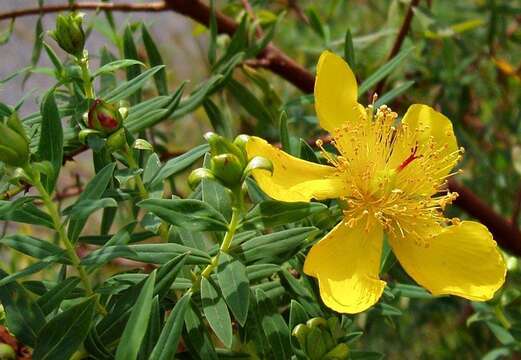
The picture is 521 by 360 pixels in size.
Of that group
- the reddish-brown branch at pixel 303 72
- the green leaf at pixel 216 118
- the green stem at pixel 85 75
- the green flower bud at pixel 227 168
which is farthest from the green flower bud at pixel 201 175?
the reddish-brown branch at pixel 303 72

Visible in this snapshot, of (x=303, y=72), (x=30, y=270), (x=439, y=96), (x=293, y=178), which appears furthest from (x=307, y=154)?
(x=439, y=96)

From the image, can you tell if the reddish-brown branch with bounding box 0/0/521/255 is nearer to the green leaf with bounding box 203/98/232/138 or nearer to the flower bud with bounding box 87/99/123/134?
the green leaf with bounding box 203/98/232/138

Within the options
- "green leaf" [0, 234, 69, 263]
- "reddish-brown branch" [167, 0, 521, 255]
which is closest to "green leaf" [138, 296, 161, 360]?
"green leaf" [0, 234, 69, 263]

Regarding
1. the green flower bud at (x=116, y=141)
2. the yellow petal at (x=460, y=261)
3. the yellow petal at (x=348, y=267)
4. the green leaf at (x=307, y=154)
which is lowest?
the yellow petal at (x=460, y=261)

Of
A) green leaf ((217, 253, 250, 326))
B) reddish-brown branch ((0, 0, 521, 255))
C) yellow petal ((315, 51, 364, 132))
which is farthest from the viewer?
reddish-brown branch ((0, 0, 521, 255))

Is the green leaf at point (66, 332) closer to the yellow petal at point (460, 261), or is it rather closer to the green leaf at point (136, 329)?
the green leaf at point (136, 329)
